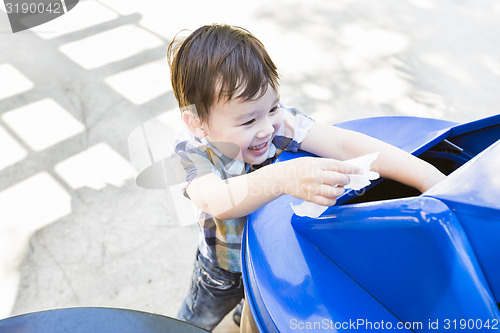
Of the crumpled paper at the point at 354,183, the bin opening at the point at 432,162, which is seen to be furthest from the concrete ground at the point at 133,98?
the crumpled paper at the point at 354,183

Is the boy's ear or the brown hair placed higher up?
the brown hair

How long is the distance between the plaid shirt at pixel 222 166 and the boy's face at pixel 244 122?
0.03m

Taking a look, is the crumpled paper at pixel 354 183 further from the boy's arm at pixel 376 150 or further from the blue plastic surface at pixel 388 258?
the boy's arm at pixel 376 150

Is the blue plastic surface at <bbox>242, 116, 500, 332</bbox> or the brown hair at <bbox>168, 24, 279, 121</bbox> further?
the brown hair at <bbox>168, 24, 279, 121</bbox>

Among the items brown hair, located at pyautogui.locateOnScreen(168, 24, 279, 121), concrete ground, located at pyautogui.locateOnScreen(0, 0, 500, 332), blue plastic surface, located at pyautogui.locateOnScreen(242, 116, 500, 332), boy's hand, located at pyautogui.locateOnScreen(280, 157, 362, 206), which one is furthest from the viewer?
concrete ground, located at pyautogui.locateOnScreen(0, 0, 500, 332)

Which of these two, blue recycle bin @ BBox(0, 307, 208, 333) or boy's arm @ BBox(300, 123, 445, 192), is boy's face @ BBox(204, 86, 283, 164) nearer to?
boy's arm @ BBox(300, 123, 445, 192)

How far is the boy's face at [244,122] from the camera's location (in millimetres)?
835

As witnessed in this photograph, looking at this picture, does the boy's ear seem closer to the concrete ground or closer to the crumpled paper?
the crumpled paper

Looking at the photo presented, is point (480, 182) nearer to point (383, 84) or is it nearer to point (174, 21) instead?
point (383, 84)

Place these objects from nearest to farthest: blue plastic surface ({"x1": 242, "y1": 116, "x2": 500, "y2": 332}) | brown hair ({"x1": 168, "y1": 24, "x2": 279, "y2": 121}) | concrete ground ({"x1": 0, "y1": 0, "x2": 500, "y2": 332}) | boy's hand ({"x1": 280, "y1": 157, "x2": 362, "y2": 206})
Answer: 1. blue plastic surface ({"x1": 242, "y1": 116, "x2": 500, "y2": 332})
2. boy's hand ({"x1": 280, "y1": 157, "x2": 362, "y2": 206})
3. brown hair ({"x1": 168, "y1": 24, "x2": 279, "y2": 121})
4. concrete ground ({"x1": 0, "y1": 0, "x2": 500, "y2": 332})

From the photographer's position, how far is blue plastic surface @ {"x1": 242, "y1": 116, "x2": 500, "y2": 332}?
0.57 m

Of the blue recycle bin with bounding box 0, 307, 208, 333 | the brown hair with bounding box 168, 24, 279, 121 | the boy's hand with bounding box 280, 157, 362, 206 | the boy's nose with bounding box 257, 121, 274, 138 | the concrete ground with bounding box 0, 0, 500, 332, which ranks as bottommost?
the concrete ground with bounding box 0, 0, 500, 332

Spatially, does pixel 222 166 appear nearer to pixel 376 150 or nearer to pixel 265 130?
pixel 265 130

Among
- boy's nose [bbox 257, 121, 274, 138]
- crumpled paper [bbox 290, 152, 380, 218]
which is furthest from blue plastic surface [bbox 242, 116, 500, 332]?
boy's nose [bbox 257, 121, 274, 138]
